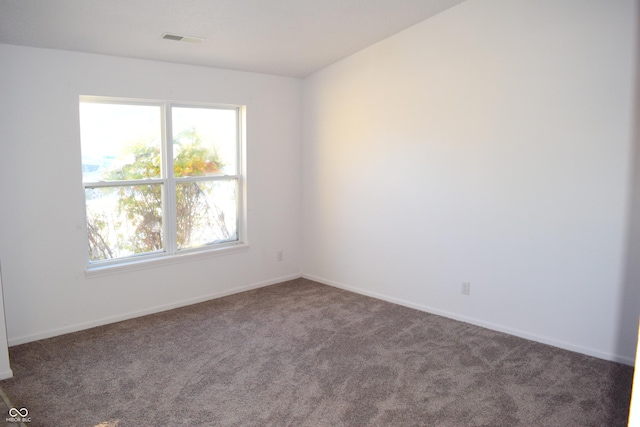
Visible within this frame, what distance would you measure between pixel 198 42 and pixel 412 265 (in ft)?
9.33

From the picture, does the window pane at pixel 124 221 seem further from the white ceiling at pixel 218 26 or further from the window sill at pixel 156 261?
the white ceiling at pixel 218 26

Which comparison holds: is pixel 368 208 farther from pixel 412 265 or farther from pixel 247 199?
pixel 247 199

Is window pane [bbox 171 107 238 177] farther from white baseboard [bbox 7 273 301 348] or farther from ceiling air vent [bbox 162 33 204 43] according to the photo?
white baseboard [bbox 7 273 301 348]

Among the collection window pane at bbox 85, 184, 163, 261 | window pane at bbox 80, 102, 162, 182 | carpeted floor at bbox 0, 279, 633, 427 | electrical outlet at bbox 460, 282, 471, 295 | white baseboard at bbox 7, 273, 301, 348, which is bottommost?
carpeted floor at bbox 0, 279, 633, 427

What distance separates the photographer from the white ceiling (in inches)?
124

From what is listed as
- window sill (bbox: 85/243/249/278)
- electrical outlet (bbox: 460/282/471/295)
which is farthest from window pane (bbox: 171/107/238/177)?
electrical outlet (bbox: 460/282/471/295)

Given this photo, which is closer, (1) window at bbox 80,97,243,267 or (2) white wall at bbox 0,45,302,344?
(2) white wall at bbox 0,45,302,344

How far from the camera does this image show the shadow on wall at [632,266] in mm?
3283

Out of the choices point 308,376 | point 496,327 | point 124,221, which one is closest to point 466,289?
point 496,327

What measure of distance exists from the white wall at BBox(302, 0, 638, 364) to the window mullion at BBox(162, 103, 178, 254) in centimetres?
174

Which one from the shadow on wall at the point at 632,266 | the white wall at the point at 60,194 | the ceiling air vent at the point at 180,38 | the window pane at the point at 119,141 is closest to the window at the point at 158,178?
the window pane at the point at 119,141

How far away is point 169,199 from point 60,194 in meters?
0.99

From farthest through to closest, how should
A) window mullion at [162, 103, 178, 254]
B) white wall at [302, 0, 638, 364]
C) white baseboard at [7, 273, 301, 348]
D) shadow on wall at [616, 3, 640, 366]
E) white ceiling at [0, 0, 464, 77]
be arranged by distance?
window mullion at [162, 103, 178, 254] → white baseboard at [7, 273, 301, 348] → white wall at [302, 0, 638, 364] → shadow on wall at [616, 3, 640, 366] → white ceiling at [0, 0, 464, 77]

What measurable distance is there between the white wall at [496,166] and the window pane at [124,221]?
196 centimetres
